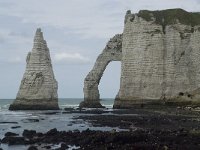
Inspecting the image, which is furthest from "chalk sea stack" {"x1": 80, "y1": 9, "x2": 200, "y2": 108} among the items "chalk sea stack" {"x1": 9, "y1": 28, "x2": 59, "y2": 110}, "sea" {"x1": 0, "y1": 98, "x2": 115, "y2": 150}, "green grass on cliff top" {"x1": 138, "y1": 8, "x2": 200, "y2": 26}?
"sea" {"x1": 0, "y1": 98, "x2": 115, "y2": 150}

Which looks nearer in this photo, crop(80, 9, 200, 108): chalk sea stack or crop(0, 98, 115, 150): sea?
crop(0, 98, 115, 150): sea

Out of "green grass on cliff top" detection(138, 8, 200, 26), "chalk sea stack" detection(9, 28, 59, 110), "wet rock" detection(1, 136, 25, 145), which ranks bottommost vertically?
"wet rock" detection(1, 136, 25, 145)

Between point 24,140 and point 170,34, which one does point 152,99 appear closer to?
point 170,34

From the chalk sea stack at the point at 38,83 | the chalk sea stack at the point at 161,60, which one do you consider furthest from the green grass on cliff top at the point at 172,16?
the chalk sea stack at the point at 38,83

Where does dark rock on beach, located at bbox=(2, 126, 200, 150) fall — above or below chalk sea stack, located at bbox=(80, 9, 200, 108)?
below

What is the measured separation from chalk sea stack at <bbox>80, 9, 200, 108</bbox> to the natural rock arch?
776 centimetres

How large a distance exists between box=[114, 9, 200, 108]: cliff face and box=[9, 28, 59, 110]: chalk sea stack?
8571 mm

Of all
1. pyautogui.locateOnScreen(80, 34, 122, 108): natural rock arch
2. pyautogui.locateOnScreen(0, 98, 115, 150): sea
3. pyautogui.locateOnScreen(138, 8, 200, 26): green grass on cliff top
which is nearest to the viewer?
pyautogui.locateOnScreen(0, 98, 115, 150): sea

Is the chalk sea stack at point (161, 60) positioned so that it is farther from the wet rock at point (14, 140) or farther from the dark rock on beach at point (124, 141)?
the wet rock at point (14, 140)

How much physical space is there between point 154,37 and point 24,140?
118 feet

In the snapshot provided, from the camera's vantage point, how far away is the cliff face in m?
55.4

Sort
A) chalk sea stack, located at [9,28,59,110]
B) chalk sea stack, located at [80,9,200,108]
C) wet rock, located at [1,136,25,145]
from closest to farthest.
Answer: wet rock, located at [1,136,25,145] → chalk sea stack, located at [80,9,200,108] → chalk sea stack, located at [9,28,59,110]

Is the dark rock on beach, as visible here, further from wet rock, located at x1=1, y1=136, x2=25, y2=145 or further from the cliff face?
the cliff face

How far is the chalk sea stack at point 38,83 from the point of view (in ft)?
199
